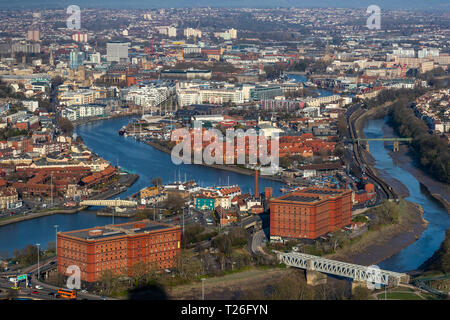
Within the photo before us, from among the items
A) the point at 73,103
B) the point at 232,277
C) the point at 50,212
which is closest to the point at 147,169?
the point at 50,212

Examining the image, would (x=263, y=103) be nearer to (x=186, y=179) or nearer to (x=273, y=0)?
(x=186, y=179)

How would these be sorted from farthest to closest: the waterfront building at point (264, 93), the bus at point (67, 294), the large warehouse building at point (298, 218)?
the waterfront building at point (264, 93) < the large warehouse building at point (298, 218) < the bus at point (67, 294)

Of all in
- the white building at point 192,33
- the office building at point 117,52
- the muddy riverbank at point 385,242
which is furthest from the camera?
the white building at point 192,33

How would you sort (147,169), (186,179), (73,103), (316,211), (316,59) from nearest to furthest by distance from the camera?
1. (316,211)
2. (186,179)
3. (147,169)
4. (73,103)
5. (316,59)

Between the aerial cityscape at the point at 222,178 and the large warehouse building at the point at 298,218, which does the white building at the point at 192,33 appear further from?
the large warehouse building at the point at 298,218

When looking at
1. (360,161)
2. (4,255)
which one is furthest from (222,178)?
(4,255)

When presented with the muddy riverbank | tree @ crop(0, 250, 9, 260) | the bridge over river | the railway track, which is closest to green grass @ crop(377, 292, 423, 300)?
the bridge over river

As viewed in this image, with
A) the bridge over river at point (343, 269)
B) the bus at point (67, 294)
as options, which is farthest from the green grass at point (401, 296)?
the bus at point (67, 294)

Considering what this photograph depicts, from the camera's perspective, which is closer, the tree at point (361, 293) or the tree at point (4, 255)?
the tree at point (361, 293)
